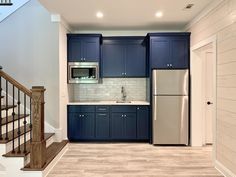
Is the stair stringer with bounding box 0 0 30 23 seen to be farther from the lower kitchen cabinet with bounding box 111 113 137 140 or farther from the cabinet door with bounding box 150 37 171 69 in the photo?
the lower kitchen cabinet with bounding box 111 113 137 140

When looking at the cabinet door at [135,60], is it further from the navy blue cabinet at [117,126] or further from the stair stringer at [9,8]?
the stair stringer at [9,8]

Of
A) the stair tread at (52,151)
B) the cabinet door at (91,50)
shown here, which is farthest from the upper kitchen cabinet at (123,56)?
the stair tread at (52,151)

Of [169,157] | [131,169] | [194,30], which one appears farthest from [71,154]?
[194,30]

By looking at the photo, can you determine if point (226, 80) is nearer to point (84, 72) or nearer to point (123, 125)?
point (123, 125)

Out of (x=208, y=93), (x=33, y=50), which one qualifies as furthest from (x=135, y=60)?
(x=33, y=50)

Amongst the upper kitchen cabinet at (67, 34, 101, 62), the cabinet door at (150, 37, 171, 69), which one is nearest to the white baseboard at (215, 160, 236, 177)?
the cabinet door at (150, 37, 171, 69)

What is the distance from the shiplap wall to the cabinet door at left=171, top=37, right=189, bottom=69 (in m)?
1.40

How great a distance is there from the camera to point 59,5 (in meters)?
4.48

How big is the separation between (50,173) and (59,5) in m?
2.93

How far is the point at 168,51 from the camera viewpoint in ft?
18.8

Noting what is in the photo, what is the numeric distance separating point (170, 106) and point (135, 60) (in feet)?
4.80

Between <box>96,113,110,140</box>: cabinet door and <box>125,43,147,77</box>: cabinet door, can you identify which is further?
<box>125,43,147,77</box>: cabinet door

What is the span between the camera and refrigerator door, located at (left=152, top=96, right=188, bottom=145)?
5527 millimetres

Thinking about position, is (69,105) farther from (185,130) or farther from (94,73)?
(185,130)
